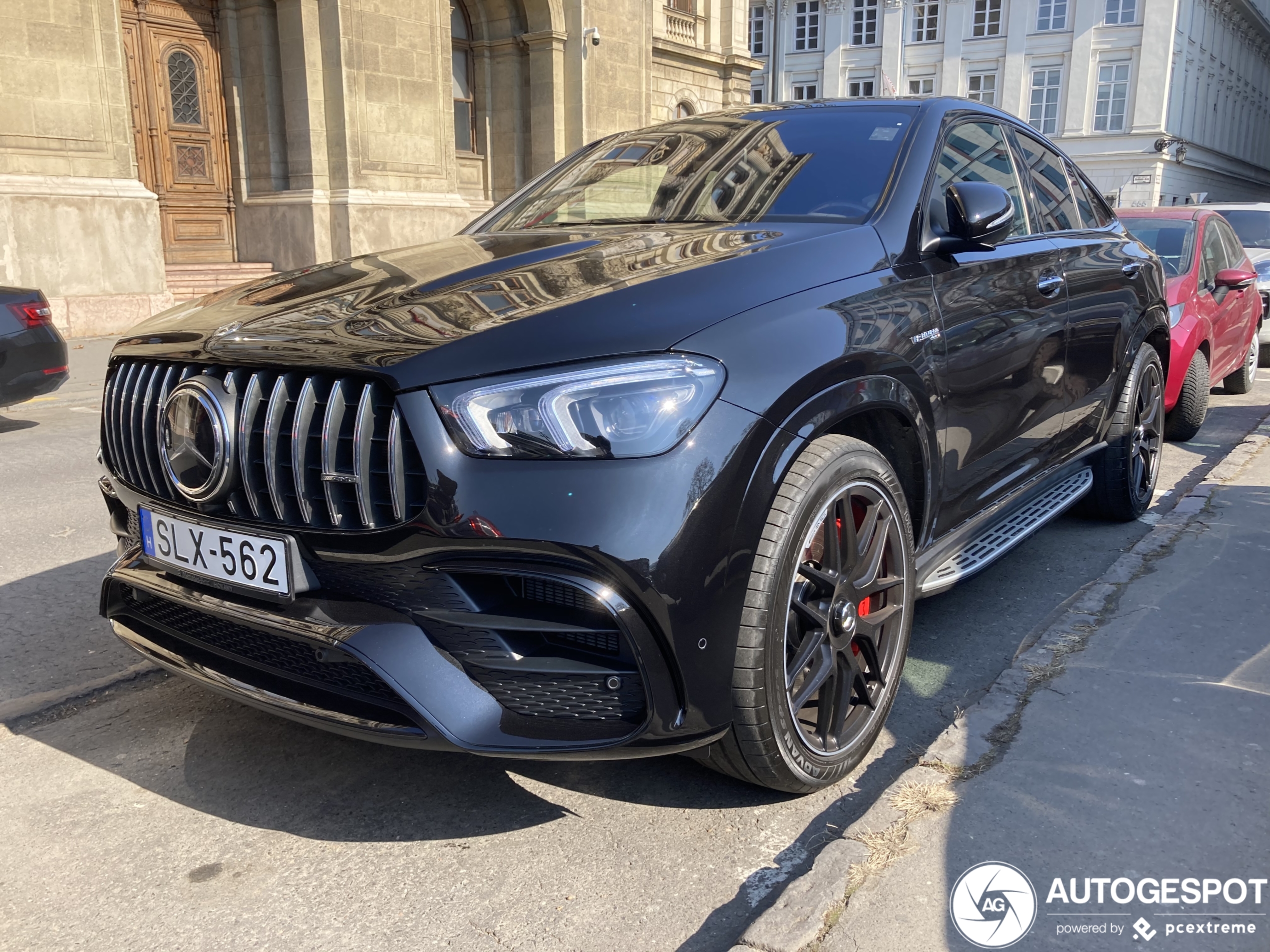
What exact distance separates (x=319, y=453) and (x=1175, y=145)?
2328 inches

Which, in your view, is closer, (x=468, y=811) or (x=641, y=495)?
(x=641, y=495)

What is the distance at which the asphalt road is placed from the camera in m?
2.21

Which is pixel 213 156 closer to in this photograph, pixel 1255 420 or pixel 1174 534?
pixel 1255 420

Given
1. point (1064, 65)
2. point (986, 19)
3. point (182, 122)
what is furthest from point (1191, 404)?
point (986, 19)

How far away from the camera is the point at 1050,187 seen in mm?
4469

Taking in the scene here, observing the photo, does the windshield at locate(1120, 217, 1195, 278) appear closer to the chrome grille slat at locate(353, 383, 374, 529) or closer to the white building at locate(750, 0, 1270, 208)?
the chrome grille slat at locate(353, 383, 374, 529)

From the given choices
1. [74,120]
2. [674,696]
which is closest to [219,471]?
[674,696]

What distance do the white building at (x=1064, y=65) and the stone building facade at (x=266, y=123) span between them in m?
29.0

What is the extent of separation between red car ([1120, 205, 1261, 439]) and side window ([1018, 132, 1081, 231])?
1.95 meters

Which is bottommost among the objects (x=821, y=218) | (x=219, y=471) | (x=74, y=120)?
(x=219, y=471)

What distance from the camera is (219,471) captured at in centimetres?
234

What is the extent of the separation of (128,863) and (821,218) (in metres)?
2.41

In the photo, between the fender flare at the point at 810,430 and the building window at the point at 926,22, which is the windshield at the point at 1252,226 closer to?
the fender flare at the point at 810,430

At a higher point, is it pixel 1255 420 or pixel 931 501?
pixel 931 501
